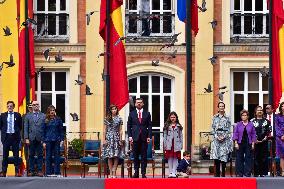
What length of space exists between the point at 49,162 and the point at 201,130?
1493 cm

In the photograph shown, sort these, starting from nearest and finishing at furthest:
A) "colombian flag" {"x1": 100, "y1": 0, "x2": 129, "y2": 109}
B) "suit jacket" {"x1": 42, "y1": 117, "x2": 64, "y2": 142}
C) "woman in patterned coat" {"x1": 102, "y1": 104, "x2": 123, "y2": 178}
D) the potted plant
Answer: "woman in patterned coat" {"x1": 102, "y1": 104, "x2": 123, "y2": 178} < "suit jacket" {"x1": 42, "y1": 117, "x2": 64, "y2": 142} < "colombian flag" {"x1": 100, "y1": 0, "x2": 129, "y2": 109} < the potted plant

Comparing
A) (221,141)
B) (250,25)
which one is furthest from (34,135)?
(250,25)

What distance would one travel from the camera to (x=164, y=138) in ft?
127

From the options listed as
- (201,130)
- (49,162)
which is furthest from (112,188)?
(201,130)

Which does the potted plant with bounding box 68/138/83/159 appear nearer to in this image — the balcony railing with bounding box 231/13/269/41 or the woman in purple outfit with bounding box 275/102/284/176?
the balcony railing with bounding box 231/13/269/41

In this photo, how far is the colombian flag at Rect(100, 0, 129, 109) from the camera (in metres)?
41.6

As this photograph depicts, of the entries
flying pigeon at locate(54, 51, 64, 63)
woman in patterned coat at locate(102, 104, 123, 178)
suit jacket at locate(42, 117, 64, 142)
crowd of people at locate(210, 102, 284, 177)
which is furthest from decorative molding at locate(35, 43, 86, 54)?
crowd of people at locate(210, 102, 284, 177)

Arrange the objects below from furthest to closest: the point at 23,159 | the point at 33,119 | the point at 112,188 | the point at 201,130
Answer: the point at 201,130
the point at 23,159
the point at 33,119
the point at 112,188

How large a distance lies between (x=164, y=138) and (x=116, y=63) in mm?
3734

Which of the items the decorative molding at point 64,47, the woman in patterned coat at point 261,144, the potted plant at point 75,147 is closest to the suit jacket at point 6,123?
the woman in patterned coat at point 261,144

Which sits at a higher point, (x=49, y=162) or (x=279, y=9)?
(x=279, y=9)

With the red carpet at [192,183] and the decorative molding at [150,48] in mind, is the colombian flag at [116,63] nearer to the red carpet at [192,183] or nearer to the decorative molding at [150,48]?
the red carpet at [192,183]

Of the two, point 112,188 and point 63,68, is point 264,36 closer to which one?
point 63,68

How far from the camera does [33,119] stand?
129 feet
